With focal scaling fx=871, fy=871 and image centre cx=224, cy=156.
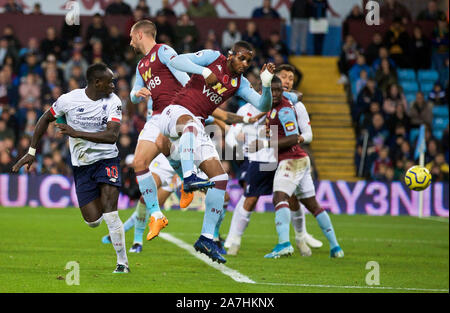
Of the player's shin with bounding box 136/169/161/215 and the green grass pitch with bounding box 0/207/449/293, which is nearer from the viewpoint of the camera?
the green grass pitch with bounding box 0/207/449/293

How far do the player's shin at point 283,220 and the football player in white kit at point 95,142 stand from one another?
2.84 meters

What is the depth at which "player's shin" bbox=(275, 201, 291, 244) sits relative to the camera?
11.6 metres

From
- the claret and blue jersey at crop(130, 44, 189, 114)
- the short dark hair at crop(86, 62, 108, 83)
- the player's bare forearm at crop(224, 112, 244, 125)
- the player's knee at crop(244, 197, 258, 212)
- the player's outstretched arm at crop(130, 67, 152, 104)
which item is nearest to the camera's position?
the short dark hair at crop(86, 62, 108, 83)

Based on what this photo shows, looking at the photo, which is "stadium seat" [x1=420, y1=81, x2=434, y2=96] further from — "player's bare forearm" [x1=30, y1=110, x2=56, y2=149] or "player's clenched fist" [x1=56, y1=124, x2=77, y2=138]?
"player's clenched fist" [x1=56, y1=124, x2=77, y2=138]

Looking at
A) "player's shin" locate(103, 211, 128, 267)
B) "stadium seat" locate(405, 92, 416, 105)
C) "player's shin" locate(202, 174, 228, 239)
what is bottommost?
"player's shin" locate(103, 211, 128, 267)

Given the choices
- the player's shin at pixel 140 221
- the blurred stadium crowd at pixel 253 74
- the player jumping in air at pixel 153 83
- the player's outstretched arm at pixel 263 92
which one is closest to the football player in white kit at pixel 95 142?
the player jumping in air at pixel 153 83

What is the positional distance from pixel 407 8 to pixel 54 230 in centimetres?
1649

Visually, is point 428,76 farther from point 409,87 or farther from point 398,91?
point 398,91

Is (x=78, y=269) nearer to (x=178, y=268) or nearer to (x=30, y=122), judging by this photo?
(x=178, y=268)

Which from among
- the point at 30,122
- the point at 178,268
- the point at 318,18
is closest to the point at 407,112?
the point at 318,18

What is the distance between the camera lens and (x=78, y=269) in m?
9.34

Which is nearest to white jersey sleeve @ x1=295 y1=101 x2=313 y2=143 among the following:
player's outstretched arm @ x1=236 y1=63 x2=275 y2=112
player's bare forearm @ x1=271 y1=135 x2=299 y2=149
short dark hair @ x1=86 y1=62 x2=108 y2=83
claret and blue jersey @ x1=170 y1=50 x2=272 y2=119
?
player's bare forearm @ x1=271 y1=135 x2=299 y2=149

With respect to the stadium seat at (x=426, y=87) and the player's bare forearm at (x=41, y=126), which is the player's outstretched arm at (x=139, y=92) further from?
the stadium seat at (x=426, y=87)

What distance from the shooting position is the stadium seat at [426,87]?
26.4 metres
